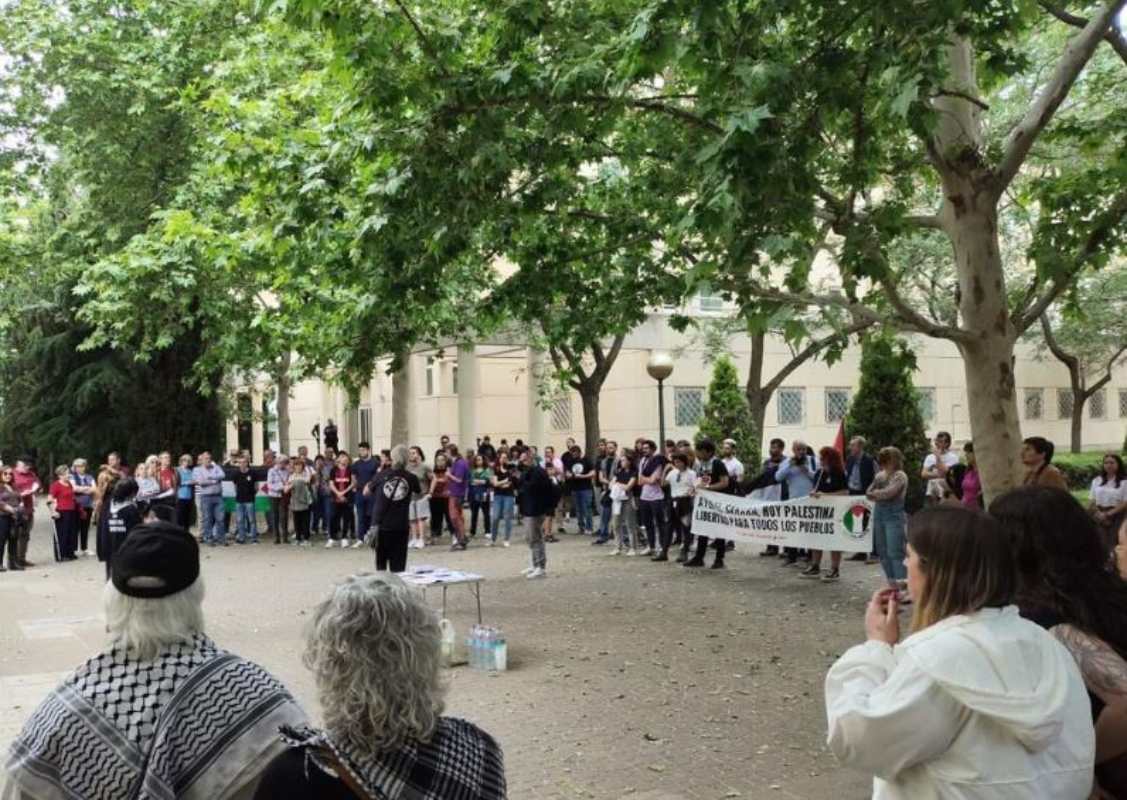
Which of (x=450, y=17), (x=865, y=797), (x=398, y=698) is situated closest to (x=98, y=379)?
(x=450, y=17)

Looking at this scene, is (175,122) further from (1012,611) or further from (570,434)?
(1012,611)

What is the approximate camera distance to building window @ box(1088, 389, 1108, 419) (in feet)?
138

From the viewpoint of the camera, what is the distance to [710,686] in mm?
8773

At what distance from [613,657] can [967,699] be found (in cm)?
796

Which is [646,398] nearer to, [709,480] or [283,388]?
[283,388]

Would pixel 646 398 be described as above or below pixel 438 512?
above

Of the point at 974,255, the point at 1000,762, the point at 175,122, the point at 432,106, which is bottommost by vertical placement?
the point at 1000,762

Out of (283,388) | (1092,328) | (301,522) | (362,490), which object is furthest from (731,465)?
(1092,328)

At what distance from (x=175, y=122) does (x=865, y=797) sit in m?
20.6

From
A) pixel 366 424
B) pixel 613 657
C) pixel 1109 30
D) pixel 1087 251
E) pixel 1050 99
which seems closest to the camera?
pixel 1050 99

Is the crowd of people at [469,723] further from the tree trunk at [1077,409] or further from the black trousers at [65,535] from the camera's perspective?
the tree trunk at [1077,409]

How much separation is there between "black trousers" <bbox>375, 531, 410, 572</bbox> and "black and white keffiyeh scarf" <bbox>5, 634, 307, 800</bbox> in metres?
8.94

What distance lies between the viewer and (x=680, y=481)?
1675cm

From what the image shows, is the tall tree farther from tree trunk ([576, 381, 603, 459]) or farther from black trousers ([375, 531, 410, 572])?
black trousers ([375, 531, 410, 572])
